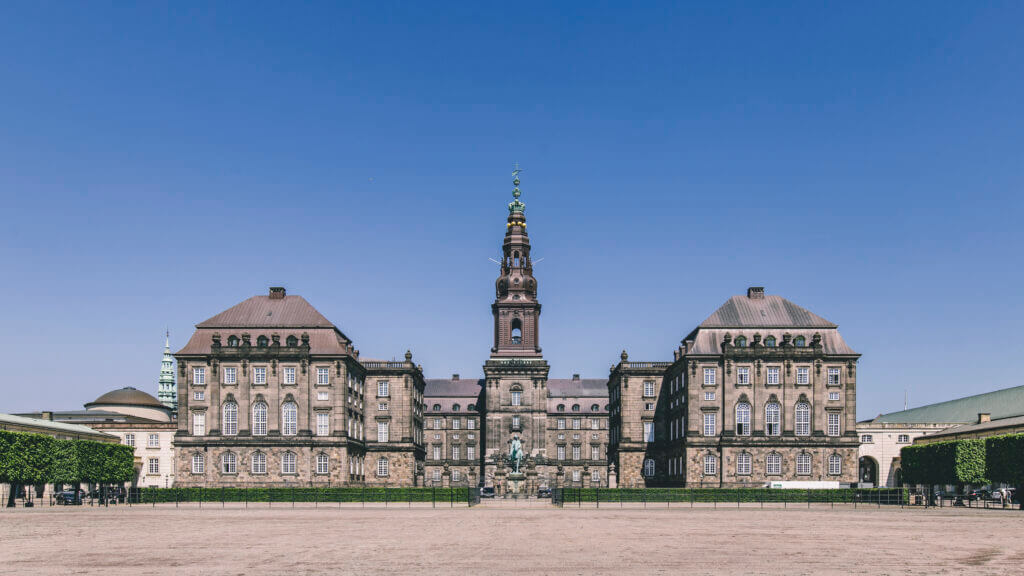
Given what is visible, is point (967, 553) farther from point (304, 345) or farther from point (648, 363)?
point (648, 363)

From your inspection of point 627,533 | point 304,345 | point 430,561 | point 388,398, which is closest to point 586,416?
point 388,398

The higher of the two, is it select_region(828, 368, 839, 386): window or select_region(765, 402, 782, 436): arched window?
select_region(828, 368, 839, 386): window

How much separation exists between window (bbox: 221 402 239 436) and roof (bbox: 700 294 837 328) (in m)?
51.9

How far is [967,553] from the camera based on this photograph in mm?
35500

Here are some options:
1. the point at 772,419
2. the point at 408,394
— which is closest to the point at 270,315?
the point at 408,394

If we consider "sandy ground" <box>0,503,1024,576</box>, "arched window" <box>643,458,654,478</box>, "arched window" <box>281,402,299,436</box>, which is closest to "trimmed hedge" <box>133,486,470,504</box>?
"sandy ground" <box>0,503,1024,576</box>

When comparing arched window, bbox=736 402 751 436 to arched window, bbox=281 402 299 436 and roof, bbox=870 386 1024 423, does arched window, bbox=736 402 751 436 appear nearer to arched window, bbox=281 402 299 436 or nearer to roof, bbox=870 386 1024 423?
roof, bbox=870 386 1024 423

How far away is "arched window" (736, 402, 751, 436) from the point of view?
346ft

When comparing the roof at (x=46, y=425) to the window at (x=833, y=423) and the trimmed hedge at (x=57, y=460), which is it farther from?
the window at (x=833, y=423)

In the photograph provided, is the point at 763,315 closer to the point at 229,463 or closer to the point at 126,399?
the point at 229,463

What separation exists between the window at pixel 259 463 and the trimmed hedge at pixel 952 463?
227ft

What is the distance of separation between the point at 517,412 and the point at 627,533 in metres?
93.9

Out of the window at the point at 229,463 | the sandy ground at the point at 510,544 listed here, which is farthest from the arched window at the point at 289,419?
the sandy ground at the point at 510,544

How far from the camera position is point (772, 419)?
344 feet
